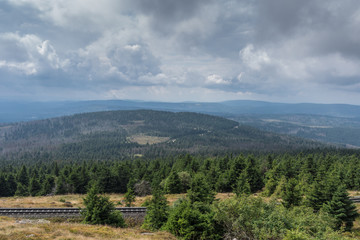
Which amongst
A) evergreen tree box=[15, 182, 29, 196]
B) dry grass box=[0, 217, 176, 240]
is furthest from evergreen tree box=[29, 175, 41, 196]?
dry grass box=[0, 217, 176, 240]

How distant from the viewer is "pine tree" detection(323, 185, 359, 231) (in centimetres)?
3522

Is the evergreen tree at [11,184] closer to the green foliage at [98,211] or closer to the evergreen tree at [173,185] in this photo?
the evergreen tree at [173,185]

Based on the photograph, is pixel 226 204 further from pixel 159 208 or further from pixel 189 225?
pixel 159 208

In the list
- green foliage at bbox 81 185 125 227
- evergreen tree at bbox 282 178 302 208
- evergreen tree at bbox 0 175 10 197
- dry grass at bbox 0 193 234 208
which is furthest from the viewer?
evergreen tree at bbox 0 175 10 197

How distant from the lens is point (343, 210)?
35.1 meters

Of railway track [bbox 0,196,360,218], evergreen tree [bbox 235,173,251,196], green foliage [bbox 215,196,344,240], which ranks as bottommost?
railway track [bbox 0,196,360,218]

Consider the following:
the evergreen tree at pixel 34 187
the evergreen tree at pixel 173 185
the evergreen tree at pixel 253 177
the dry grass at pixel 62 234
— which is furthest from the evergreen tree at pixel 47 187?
the evergreen tree at pixel 253 177

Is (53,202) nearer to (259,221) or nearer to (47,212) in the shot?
(47,212)

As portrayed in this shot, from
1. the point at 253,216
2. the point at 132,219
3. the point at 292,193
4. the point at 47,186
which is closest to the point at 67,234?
the point at 132,219

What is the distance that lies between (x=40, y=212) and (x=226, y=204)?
40985 millimetres

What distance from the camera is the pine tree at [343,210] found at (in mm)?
35219

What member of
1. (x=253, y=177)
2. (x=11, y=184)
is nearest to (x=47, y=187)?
(x=11, y=184)

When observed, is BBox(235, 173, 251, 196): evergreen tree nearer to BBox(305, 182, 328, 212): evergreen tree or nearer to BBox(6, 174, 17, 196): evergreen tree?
BBox(305, 182, 328, 212): evergreen tree

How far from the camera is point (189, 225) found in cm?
2472
